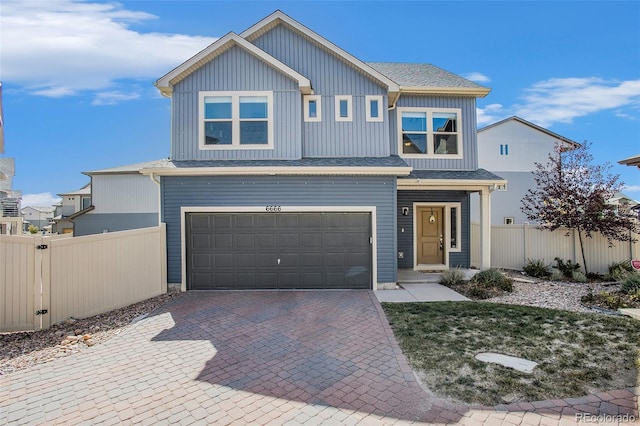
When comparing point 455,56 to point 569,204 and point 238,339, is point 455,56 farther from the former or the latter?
point 238,339

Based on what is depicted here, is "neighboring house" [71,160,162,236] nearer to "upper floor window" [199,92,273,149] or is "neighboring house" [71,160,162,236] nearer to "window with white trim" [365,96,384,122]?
"upper floor window" [199,92,273,149]

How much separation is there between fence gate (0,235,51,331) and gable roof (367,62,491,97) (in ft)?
35.2

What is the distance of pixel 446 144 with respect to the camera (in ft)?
38.1

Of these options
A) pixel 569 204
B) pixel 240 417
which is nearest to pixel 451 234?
pixel 569 204

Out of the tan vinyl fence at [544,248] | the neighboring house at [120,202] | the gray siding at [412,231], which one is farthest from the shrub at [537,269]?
the neighboring house at [120,202]

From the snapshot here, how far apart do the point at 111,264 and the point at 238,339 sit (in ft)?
12.9

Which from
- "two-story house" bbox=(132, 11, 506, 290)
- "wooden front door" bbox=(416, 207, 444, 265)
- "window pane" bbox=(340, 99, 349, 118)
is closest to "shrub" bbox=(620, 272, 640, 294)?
"two-story house" bbox=(132, 11, 506, 290)

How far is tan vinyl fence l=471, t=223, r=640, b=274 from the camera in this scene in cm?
1077

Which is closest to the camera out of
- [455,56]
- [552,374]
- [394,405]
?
[394,405]

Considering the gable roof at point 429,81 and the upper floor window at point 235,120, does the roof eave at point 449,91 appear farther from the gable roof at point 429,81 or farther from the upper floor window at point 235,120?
the upper floor window at point 235,120

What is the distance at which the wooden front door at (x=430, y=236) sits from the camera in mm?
12398

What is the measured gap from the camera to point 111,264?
23.6ft

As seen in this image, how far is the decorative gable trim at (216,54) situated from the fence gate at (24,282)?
229 inches

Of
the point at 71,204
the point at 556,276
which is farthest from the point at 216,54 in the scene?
the point at 71,204
